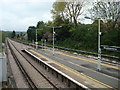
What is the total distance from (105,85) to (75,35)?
26.1 m

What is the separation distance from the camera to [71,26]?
130 ft

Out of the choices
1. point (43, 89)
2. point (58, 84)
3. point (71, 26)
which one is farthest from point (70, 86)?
point (71, 26)

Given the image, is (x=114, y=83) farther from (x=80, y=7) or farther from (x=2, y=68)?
(x=80, y=7)

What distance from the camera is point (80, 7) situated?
127ft

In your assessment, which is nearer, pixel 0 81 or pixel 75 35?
pixel 0 81

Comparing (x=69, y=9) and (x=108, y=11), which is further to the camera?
(x=69, y=9)

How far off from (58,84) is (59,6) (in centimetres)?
3137

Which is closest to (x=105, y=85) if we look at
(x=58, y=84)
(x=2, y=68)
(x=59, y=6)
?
(x=58, y=84)

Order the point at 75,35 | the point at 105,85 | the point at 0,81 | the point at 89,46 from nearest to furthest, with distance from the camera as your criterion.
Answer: the point at 105,85 → the point at 0,81 → the point at 89,46 → the point at 75,35

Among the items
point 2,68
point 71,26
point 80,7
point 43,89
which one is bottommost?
point 43,89

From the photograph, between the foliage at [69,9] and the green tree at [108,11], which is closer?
the green tree at [108,11]

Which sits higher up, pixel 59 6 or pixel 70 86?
pixel 59 6

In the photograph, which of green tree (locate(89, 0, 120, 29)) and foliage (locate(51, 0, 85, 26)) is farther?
foliage (locate(51, 0, 85, 26))

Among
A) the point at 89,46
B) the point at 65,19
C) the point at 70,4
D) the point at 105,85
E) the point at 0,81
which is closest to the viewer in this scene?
the point at 105,85
